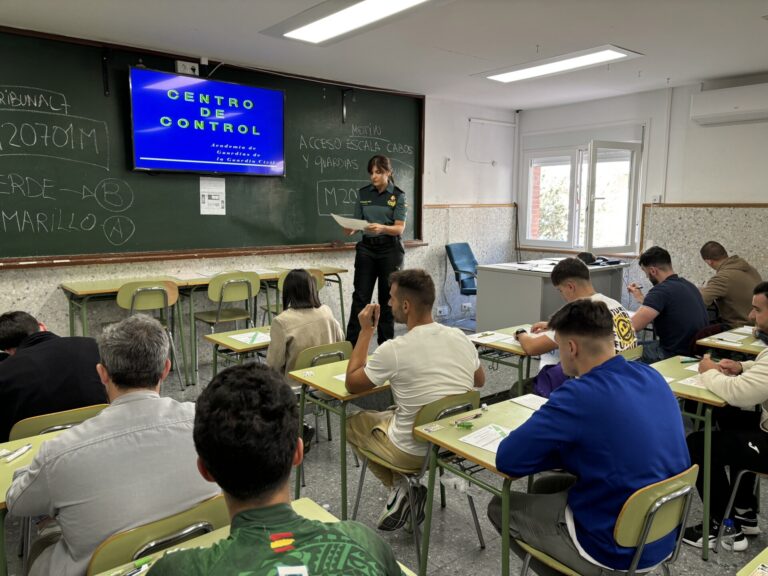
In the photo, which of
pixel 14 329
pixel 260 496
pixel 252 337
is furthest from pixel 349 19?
pixel 260 496

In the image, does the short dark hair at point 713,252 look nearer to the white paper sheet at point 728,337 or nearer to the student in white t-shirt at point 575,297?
the white paper sheet at point 728,337

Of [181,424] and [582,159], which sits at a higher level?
[582,159]

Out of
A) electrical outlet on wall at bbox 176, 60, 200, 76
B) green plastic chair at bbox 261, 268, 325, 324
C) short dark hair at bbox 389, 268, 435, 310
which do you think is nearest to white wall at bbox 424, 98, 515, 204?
green plastic chair at bbox 261, 268, 325, 324

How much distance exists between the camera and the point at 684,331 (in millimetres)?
3734

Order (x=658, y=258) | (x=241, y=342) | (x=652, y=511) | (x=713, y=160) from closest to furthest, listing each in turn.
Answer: (x=652, y=511) < (x=241, y=342) < (x=658, y=258) < (x=713, y=160)

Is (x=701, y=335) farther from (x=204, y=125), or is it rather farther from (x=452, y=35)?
(x=204, y=125)

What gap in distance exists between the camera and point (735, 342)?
3389 millimetres

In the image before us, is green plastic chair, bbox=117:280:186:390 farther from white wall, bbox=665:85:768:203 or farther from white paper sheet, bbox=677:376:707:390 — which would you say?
white wall, bbox=665:85:768:203

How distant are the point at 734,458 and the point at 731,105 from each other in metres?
4.68

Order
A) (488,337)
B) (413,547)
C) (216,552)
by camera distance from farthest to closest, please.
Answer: (488,337) → (413,547) → (216,552)

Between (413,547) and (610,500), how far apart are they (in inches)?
45.5

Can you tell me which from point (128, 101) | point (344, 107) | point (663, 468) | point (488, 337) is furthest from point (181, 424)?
point (344, 107)

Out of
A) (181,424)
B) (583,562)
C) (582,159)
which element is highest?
(582,159)

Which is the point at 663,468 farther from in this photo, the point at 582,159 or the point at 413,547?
the point at 582,159
